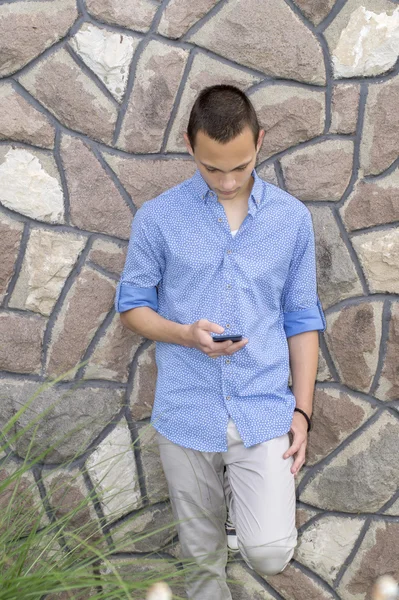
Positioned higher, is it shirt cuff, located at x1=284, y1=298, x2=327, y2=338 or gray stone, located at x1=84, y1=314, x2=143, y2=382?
shirt cuff, located at x1=284, y1=298, x2=327, y2=338

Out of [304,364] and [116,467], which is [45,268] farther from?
[304,364]

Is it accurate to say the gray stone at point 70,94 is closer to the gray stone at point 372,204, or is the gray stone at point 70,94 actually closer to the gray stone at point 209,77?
the gray stone at point 209,77

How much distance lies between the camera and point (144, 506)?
2.56m

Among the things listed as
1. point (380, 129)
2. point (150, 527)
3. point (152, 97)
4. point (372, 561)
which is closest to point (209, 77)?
point (152, 97)

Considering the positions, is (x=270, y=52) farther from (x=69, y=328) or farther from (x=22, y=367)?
(x=22, y=367)

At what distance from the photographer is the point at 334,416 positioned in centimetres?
246

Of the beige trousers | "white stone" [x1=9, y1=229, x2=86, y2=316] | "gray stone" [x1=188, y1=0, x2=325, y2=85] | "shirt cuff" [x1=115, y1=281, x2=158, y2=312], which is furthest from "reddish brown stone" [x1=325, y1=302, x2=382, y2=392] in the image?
"white stone" [x1=9, y1=229, x2=86, y2=316]

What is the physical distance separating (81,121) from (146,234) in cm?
46

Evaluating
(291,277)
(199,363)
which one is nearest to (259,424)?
(199,363)

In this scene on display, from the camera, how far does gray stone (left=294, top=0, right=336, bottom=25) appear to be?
223 cm

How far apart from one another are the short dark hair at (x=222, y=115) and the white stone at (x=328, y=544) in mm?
1348

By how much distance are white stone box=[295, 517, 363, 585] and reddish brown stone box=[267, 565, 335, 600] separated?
1.7 inches

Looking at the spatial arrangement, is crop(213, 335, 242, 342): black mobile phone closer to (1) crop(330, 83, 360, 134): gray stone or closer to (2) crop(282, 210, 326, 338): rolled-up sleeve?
(2) crop(282, 210, 326, 338): rolled-up sleeve

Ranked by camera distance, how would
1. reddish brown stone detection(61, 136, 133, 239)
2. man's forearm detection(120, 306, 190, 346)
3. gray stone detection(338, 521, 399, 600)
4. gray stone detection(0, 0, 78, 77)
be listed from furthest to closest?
1. gray stone detection(338, 521, 399, 600)
2. reddish brown stone detection(61, 136, 133, 239)
3. gray stone detection(0, 0, 78, 77)
4. man's forearm detection(120, 306, 190, 346)
